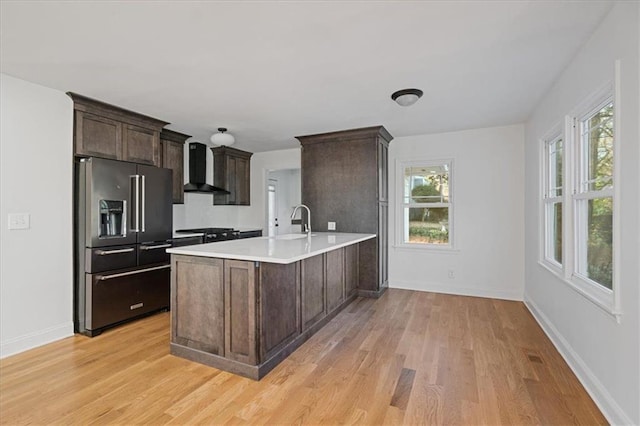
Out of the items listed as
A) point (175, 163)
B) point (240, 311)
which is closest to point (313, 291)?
point (240, 311)

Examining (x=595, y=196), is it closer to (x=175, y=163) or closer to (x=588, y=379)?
(x=588, y=379)

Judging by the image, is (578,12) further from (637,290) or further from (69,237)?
(69,237)

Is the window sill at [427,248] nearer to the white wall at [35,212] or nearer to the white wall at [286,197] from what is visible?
the white wall at [286,197]

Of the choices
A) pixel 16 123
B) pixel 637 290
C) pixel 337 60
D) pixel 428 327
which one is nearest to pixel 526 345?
pixel 428 327

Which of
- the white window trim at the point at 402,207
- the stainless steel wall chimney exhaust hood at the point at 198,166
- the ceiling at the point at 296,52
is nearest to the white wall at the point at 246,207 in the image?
the stainless steel wall chimney exhaust hood at the point at 198,166

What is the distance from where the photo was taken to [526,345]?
2863mm

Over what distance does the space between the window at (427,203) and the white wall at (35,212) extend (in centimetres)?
424

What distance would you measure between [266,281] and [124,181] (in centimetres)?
212

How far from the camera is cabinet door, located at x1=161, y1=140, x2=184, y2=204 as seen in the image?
454 cm

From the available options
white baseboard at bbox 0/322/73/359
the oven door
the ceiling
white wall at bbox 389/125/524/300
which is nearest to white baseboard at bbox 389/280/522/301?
white wall at bbox 389/125/524/300

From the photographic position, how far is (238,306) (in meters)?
2.38

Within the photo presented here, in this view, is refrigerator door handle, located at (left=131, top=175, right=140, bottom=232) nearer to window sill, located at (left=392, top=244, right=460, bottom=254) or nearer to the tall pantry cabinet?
the tall pantry cabinet

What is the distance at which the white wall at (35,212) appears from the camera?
2.70 meters

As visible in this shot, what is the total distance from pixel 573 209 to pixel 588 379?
48.6 inches
